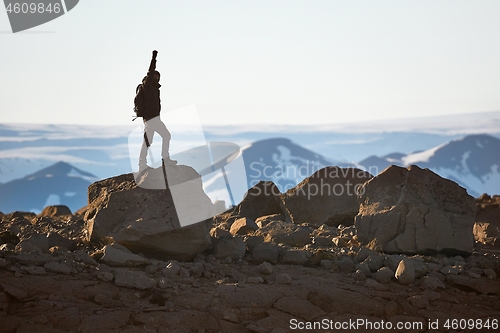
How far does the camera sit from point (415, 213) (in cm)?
1011

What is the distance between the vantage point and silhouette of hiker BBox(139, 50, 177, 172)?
9.83 meters

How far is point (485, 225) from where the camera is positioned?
497 inches

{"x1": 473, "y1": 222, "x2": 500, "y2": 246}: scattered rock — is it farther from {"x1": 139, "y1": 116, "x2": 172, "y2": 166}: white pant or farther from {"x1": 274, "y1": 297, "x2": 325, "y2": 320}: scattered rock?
{"x1": 139, "y1": 116, "x2": 172, "y2": 166}: white pant

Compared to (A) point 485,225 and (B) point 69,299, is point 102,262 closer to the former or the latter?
(B) point 69,299

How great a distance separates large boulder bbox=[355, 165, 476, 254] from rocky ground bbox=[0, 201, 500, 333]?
0.89ft

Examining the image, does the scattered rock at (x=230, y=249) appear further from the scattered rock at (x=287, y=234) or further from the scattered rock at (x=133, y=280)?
the scattered rock at (x=133, y=280)

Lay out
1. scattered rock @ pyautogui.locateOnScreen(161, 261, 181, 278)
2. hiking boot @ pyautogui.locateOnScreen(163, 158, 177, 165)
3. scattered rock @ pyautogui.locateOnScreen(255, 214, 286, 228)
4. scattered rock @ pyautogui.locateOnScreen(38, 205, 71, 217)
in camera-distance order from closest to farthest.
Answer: scattered rock @ pyautogui.locateOnScreen(161, 261, 181, 278) → hiking boot @ pyautogui.locateOnScreen(163, 158, 177, 165) → scattered rock @ pyautogui.locateOnScreen(255, 214, 286, 228) → scattered rock @ pyautogui.locateOnScreen(38, 205, 71, 217)

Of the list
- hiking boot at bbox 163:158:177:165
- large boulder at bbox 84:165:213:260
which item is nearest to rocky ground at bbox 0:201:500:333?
large boulder at bbox 84:165:213:260

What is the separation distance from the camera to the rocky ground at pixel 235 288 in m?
7.20

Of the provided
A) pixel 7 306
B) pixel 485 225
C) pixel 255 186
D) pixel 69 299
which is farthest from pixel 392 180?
pixel 7 306

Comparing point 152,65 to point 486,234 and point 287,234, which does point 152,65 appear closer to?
point 287,234

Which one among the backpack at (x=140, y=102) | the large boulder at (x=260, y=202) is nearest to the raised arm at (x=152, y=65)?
the backpack at (x=140, y=102)

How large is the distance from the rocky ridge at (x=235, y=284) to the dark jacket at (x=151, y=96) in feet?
4.34

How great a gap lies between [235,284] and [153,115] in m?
3.31
